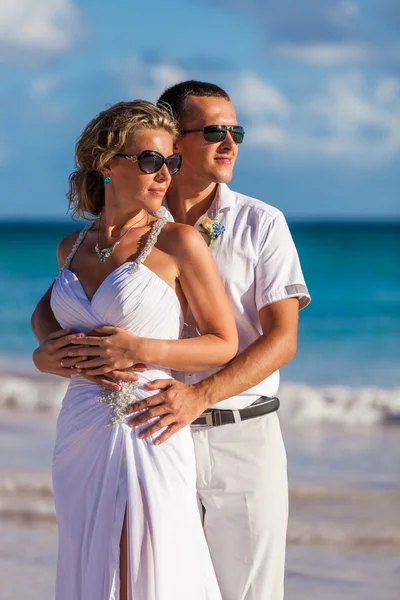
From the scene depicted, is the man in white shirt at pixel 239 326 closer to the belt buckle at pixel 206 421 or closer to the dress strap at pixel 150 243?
the belt buckle at pixel 206 421

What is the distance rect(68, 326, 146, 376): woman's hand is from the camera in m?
3.36

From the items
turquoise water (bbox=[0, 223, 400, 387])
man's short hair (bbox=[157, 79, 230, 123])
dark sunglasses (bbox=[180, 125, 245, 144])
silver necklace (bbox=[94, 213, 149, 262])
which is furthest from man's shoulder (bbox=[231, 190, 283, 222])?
turquoise water (bbox=[0, 223, 400, 387])

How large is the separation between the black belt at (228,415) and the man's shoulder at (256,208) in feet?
2.21

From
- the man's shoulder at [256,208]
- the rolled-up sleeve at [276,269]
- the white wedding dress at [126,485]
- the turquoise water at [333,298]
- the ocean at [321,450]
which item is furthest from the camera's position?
the turquoise water at [333,298]

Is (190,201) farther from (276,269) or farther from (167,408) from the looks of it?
(167,408)

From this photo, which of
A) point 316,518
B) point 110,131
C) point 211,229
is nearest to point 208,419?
point 211,229

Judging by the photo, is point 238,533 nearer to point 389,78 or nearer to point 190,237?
point 190,237

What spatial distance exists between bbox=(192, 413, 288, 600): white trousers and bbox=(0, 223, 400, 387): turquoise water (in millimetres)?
10428

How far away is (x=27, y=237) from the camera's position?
127ft

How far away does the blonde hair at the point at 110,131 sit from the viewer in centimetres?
351

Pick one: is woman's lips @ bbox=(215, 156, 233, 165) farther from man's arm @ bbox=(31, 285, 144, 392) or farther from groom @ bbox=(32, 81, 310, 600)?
man's arm @ bbox=(31, 285, 144, 392)

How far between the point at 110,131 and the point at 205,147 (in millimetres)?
429

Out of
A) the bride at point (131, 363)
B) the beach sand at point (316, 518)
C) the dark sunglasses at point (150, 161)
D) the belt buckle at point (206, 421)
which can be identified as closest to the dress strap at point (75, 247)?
the bride at point (131, 363)

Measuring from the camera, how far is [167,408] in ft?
11.2
